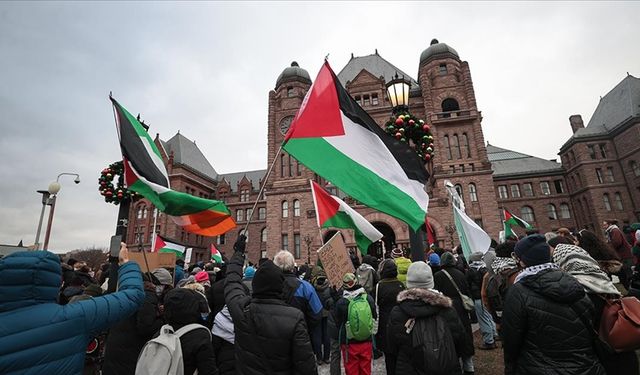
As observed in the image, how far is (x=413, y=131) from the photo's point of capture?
736cm

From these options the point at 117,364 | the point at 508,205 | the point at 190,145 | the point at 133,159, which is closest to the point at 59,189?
the point at 133,159

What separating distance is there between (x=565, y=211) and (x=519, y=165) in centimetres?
876

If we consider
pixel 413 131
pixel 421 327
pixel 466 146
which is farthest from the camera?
pixel 466 146

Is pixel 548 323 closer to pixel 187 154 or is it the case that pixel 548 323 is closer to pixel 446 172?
pixel 446 172

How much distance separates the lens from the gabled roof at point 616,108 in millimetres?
37469

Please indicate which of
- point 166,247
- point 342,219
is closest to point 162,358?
point 342,219

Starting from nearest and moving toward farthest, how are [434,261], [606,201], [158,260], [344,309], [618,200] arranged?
[344,309]
[434,261]
[158,260]
[618,200]
[606,201]

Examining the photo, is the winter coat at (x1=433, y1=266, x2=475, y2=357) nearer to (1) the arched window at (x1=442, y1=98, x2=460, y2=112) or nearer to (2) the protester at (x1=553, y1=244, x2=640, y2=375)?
(2) the protester at (x1=553, y1=244, x2=640, y2=375)

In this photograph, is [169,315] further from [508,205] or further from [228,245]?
[508,205]

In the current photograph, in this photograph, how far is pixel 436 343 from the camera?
296cm

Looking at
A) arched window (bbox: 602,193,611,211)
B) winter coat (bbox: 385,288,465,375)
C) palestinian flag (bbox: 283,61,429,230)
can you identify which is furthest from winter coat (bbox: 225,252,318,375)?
arched window (bbox: 602,193,611,211)

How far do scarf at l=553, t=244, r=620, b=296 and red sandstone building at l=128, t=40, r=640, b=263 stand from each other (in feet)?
67.0

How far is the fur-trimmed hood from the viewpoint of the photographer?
306 centimetres

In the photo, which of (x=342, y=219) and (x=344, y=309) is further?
(x=342, y=219)
